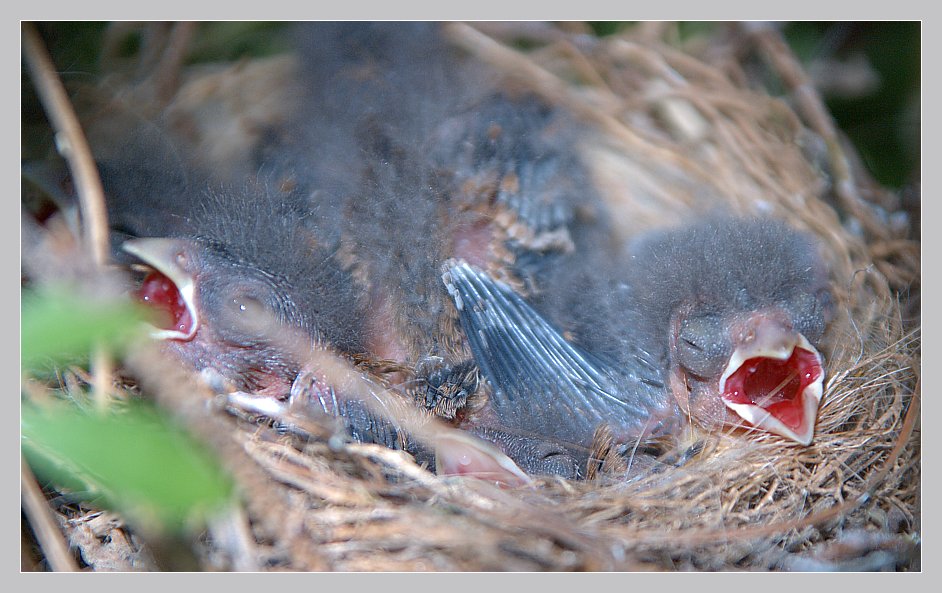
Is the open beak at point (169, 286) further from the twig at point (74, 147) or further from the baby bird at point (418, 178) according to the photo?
the baby bird at point (418, 178)

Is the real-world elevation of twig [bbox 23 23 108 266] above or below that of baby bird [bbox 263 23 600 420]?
above

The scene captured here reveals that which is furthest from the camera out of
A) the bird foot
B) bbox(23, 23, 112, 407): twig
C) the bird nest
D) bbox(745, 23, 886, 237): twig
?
bbox(745, 23, 886, 237): twig

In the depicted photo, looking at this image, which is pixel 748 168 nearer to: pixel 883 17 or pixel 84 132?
pixel 883 17

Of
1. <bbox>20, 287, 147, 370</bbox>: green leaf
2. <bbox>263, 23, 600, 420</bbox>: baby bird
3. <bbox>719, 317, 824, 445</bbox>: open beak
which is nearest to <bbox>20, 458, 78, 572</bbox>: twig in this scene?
<bbox>20, 287, 147, 370</bbox>: green leaf

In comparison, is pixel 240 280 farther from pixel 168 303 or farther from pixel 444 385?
pixel 444 385

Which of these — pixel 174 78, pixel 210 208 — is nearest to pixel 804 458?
pixel 210 208

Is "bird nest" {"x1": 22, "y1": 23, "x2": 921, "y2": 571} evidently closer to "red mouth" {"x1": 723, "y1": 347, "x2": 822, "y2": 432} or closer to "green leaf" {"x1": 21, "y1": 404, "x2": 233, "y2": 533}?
"red mouth" {"x1": 723, "y1": 347, "x2": 822, "y2": 432}

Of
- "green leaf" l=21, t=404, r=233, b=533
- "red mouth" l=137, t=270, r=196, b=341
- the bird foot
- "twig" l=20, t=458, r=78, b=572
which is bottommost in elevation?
the bird foot
